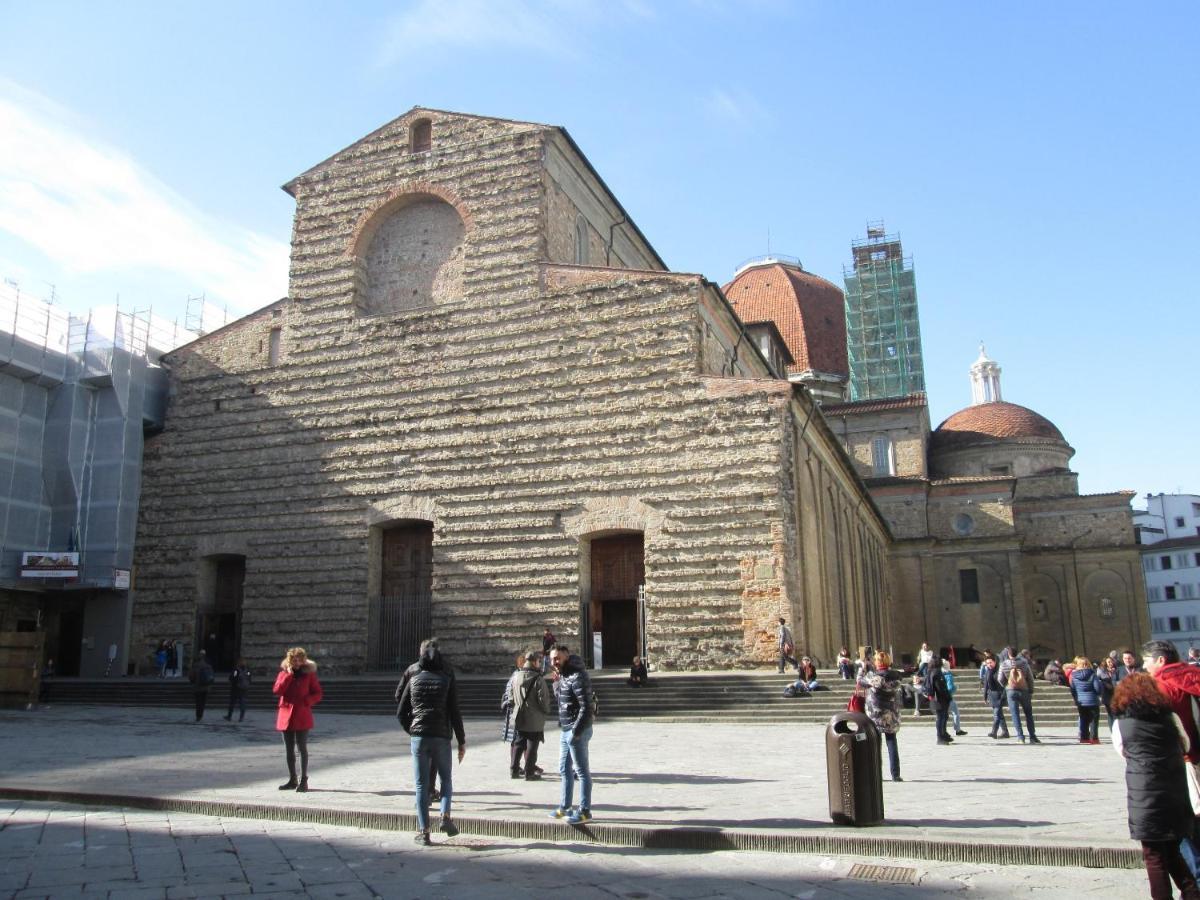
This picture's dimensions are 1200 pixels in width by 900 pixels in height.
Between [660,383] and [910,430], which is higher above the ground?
[910,430]

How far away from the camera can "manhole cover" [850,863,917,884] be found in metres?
6.12

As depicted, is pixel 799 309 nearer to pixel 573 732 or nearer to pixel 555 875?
pixel 573 732

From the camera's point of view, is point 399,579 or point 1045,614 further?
point 1045,614

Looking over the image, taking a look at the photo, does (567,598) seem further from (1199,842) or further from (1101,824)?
(1199,842)

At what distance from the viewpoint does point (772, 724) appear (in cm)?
1681

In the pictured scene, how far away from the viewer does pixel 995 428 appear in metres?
46.9

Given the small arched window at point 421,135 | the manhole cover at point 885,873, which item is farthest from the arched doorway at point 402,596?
the manhole cover at point 885,873

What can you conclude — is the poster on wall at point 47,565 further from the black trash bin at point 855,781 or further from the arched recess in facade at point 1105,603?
the arched recess in facade at point 1105,603

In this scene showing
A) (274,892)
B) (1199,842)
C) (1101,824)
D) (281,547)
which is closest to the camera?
(1199,842)

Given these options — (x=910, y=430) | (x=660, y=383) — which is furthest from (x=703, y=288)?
(x=910, y=430)

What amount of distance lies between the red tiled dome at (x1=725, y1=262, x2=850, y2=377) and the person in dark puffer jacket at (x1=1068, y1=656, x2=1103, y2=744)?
36628 mm

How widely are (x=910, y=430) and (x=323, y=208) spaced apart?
27.9 metres

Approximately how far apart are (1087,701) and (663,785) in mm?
7070

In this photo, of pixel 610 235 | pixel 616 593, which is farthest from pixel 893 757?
pixel 610 235
